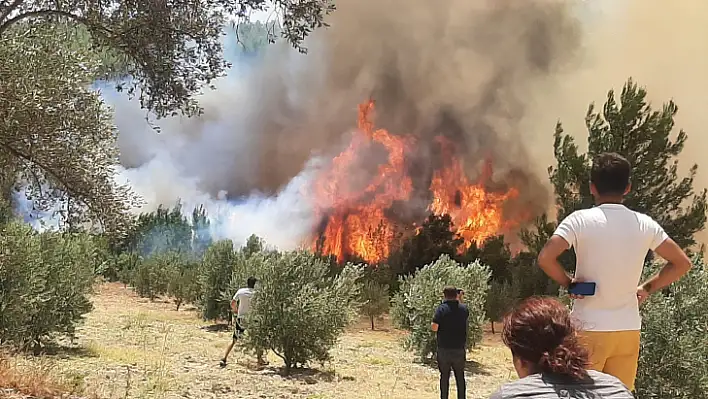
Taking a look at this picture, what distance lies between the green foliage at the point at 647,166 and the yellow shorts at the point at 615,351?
44.6 ft

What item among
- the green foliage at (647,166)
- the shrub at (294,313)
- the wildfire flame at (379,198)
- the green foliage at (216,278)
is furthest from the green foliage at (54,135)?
the wildfire flame at (379,198)

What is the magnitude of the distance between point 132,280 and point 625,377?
109 feet

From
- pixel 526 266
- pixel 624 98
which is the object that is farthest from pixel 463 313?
pixel 526 266

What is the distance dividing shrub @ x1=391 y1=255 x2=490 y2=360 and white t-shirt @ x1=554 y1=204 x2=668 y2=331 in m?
12.2

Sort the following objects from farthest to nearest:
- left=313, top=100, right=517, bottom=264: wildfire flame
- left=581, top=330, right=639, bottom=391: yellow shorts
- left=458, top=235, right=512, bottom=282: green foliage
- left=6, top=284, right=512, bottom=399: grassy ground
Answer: left=313, top=100, right=517, bottom=264: wildfire flame → left=458, top=235, right=512, bottom=282: green foliage → left=6, top=284, right=512, bottom=399: grassy ground → left=581, top=330, right=639, bottom=391: yellow shorts

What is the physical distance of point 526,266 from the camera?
2445cm

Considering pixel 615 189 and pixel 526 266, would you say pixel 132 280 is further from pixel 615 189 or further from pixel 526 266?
pixel 615 189

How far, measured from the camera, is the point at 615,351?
3.11 meters

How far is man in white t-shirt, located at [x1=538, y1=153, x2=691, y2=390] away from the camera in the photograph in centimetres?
309

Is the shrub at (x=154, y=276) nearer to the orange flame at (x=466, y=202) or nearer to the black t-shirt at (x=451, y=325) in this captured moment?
the orange flame at (x=466, y=202)

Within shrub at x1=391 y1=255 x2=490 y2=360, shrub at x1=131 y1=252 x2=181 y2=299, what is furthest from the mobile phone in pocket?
shrub at x1=131 y1=252 x2=181 y2=299

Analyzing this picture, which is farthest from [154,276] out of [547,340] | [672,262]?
[547,340]

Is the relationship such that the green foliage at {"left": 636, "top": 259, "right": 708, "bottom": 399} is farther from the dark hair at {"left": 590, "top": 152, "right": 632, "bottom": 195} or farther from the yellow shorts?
the dark hair at {"left": 590, "top": 152, "right": 632, "bottom": 195}

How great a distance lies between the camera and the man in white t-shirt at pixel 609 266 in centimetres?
309
